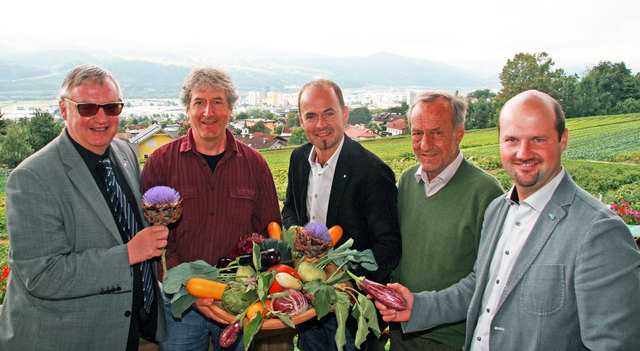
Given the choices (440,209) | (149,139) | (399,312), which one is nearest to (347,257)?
(399,312)

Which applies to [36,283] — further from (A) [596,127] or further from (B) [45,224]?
(A) [596,127]

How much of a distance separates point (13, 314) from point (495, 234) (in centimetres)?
213

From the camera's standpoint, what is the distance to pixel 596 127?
4094 millimetres

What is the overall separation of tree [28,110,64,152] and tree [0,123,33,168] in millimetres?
43

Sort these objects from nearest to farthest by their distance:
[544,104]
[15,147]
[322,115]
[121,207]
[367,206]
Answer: [544,104] < [121,207] < [367,206] < [322,115] < [15,147]

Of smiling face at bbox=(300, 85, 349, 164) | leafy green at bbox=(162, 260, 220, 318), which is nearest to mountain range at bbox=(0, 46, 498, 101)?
smiling face at bbox=(300, 85, 349, 164)

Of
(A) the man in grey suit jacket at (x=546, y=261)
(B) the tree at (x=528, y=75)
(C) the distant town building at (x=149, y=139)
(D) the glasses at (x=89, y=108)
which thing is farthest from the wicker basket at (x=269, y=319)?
(B) the tree at (x=528, y=75)

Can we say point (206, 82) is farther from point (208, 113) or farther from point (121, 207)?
point (121, 207)

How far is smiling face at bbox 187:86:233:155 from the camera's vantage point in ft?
7.07

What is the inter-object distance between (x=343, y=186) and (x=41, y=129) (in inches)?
111

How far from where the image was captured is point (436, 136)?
6.71 ft

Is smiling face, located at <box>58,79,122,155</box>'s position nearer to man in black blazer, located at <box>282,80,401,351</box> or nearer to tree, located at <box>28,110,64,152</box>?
man in black blazer, located at <box>282,80,401,351</box>

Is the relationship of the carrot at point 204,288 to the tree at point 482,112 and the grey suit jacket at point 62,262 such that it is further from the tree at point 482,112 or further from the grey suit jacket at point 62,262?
the tree at point 482,112

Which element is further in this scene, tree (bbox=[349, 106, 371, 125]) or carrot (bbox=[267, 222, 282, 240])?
tree (bbox=[349, 106, 371, 125])
